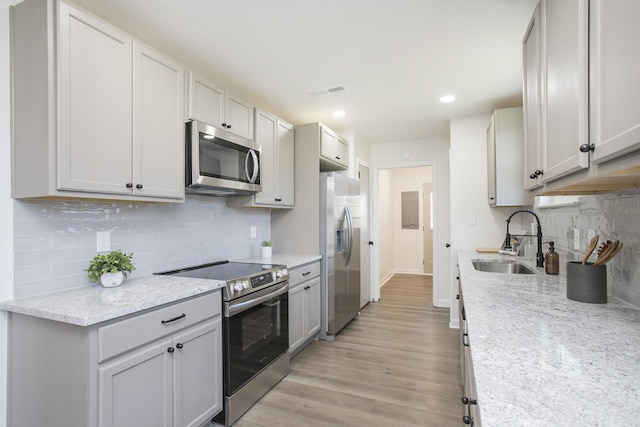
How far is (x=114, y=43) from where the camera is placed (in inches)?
70.9

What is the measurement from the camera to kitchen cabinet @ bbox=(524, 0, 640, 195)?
2.59ft

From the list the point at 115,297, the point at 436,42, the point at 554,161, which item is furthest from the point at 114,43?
the point at 554,161

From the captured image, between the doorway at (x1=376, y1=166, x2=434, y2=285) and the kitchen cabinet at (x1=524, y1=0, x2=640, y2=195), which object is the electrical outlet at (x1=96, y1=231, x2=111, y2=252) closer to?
the kitchen cabinet at (x1=524, y1=0, x2=640, y2=195)

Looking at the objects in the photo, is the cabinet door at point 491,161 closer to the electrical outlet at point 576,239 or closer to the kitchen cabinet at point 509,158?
the kitchen cabinet at point 509,158

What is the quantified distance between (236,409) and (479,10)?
2.83 meters

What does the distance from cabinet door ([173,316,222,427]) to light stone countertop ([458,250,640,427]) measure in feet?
4.72

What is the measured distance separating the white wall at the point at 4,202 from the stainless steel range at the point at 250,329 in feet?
3.04

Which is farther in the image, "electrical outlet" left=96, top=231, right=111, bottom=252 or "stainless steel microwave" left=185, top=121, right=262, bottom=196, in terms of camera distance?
"stainless steel microwave" left=185, top=121, right=262, bottom=196

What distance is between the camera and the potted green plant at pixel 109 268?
6.03ft

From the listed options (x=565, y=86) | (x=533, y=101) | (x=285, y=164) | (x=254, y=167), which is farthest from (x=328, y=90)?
(x=565, y=86)

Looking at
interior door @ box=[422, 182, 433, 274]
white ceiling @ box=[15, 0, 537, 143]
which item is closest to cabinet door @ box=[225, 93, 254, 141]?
white ceiling @ box=[15, 0, 537, 143]

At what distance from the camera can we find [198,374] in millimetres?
1870

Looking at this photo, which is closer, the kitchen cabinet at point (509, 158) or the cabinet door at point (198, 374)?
the cabinet door at point (198, 374)

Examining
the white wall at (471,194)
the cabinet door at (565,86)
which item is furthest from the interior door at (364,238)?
the cabinet door at (565,86)
